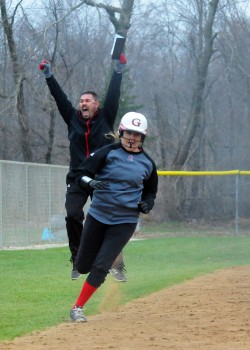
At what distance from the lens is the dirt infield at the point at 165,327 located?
21.3 ft

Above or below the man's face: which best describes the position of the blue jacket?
below

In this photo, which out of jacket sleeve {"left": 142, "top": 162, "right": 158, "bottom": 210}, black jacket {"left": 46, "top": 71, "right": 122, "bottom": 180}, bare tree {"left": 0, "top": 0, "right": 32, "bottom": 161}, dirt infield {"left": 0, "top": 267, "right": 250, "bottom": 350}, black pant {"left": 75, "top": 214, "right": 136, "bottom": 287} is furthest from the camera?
bare tree {"left": 0, "top": 0, "right": 32, "bottom": 161}

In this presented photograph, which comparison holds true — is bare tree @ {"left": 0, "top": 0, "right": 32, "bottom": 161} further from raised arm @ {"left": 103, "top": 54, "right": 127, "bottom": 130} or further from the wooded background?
raised arm @ {"left": 103, "top": 54, "right": 127, "bottom": 130}

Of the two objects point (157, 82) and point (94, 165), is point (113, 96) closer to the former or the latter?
point (94, 165)

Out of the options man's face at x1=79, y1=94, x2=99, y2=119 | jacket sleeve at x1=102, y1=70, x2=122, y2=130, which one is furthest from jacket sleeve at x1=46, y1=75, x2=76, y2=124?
jacket sleeve at x1=102, y1=70, x2=122, y2=130

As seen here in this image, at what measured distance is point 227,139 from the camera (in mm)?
36000

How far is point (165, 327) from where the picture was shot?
745cm

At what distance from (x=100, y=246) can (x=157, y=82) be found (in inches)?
1296

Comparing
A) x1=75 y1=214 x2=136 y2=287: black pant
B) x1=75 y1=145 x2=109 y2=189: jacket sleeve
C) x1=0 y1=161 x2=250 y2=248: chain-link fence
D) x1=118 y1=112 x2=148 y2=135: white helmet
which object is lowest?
x1=0 y1=161 x2=250 y2=248: chain-link fence

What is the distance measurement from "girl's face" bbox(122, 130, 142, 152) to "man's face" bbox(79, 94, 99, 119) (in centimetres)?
138

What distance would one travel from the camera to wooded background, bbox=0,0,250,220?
1072 inches

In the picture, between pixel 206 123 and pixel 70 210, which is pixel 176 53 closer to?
pixel 206 123

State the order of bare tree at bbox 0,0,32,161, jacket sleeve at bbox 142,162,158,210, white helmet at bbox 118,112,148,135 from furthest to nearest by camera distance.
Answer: bare tree at bbox 0,0,32,161 → jacket sleeve at bbox 142,162,158,210 → white helmet at bbox 118,112,148,135

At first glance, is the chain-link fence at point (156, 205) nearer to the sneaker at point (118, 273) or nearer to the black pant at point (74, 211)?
the black pant at point (74, 211)
